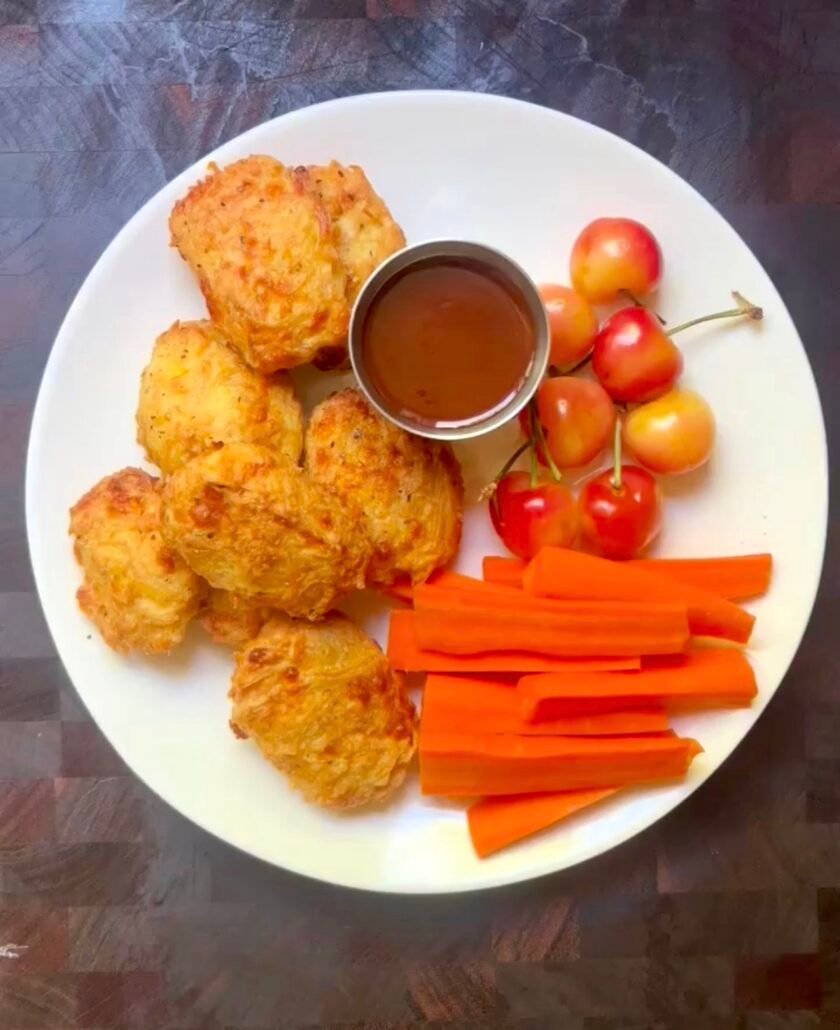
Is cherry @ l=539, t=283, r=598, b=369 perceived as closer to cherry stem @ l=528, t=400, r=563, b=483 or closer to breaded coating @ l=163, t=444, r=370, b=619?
cherry stem @ l=528, t=400, r=563, b=483

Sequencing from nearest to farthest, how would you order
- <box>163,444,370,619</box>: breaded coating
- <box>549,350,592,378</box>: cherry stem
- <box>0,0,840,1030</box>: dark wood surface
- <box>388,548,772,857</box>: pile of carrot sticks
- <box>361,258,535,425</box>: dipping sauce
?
<box>163,444,370,619</box>: breaded coating
<box>361,258,535,425</box>: dipping sauce
<box>388,548,772,857</box>: pile of carrot sticks
<box>549,350,592,378</box>: cherry stem
<box>0,0,840,1030</box>: dark wood surface

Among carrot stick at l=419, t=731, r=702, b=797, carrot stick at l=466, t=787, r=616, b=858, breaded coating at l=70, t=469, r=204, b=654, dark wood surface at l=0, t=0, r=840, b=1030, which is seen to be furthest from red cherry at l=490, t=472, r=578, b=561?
dark wood surface at l=0, t=0, r=840, b=1030

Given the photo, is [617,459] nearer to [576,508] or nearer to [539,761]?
[576,508]

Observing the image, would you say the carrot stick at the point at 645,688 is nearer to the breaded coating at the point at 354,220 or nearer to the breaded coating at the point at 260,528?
the breaded coating at the point at 260,528

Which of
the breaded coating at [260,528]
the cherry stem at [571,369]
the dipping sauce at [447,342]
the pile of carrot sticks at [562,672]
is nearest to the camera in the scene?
the breaded coating at [260,528]

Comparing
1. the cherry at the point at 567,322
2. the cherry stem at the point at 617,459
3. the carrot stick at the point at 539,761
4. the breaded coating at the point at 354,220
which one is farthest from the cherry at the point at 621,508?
the breaded coating at the point at 354,220

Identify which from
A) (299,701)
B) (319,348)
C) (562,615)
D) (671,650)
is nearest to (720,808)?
(671,650)
